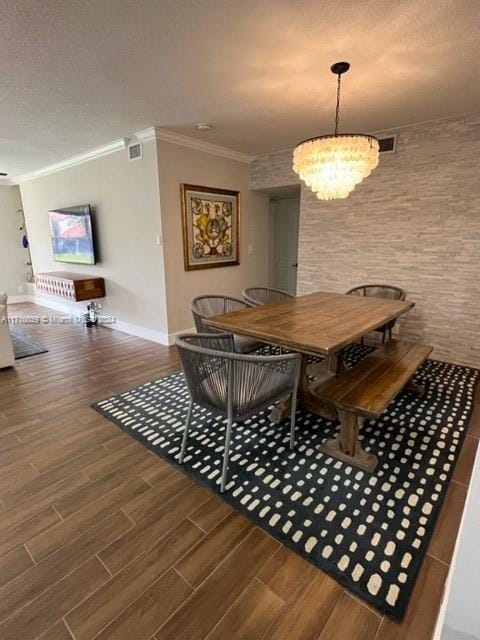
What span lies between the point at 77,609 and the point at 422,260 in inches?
151

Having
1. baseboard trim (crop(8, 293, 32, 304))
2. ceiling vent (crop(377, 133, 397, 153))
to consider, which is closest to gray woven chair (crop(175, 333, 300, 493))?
ceiling vent (crop(377, 133, 397, 153))

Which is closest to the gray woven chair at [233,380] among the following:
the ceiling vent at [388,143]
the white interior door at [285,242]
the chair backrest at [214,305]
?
the chair backrest at [214,305]

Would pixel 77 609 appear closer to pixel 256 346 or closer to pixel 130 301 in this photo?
pixel 256 346

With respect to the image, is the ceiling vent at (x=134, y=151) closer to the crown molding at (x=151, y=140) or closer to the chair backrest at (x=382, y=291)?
the crown molding at (x=151, y=140)

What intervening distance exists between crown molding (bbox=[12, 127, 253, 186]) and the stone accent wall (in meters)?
1.43

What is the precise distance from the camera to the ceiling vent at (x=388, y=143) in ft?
11.5

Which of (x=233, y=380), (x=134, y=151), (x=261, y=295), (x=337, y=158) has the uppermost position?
(x=134, y=151)

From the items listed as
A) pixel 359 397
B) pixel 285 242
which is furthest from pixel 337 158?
pixel 285 242

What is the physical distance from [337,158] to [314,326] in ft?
3.65

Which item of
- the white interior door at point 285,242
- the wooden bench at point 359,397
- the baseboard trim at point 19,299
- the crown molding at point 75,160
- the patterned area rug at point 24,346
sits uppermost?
the crown molding at point 75,160

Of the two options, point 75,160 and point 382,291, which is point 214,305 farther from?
point 75,160

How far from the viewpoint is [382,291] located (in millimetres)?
3633

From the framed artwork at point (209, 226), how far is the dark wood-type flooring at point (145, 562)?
Result: 2.57 metres

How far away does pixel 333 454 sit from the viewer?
79.5 inches
